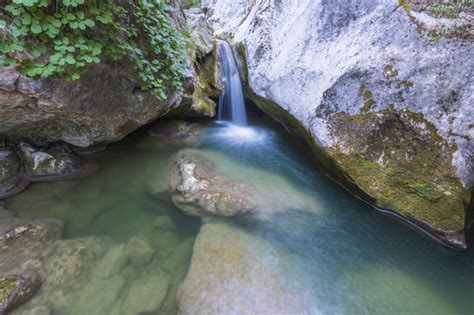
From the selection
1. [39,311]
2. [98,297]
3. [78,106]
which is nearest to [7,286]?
[39,311]

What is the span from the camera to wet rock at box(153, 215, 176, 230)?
3.50 metres

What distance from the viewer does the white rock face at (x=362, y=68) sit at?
298 cm

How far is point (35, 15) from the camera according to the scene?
2.35 m

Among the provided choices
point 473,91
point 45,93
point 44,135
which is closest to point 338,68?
point 473,91

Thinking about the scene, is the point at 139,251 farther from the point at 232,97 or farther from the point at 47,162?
the point at 232,97

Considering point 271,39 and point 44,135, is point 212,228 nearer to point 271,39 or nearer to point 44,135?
point 44,135

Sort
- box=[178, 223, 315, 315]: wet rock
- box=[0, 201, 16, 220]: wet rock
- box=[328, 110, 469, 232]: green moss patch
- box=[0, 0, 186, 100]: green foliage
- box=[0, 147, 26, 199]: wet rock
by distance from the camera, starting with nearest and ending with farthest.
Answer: box=[0, 0, 186, 100]: green foliage
box=[178, 223, 315, 315]: wet rock
box=[328, 110, 469, 232]: green moss patch
box=[0, 201, 16, 220]: wet rock
box=[0, 147, 26, 199]: wet rock

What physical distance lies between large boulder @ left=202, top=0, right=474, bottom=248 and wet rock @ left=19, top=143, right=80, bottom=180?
4.55 m

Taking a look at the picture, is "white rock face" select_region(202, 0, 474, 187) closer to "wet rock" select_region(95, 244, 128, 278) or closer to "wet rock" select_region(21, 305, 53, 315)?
"wet rock" select_region(95, 244, 128, 278)

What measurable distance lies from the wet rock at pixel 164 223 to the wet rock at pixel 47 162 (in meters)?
2.19

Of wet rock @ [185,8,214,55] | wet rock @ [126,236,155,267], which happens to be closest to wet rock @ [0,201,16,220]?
wet rock @ [126,236,155,267]

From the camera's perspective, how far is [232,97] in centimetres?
767

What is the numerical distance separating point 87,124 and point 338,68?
4.51 meters

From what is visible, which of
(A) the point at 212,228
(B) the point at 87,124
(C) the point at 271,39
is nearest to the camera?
(A) the point at 212,228
